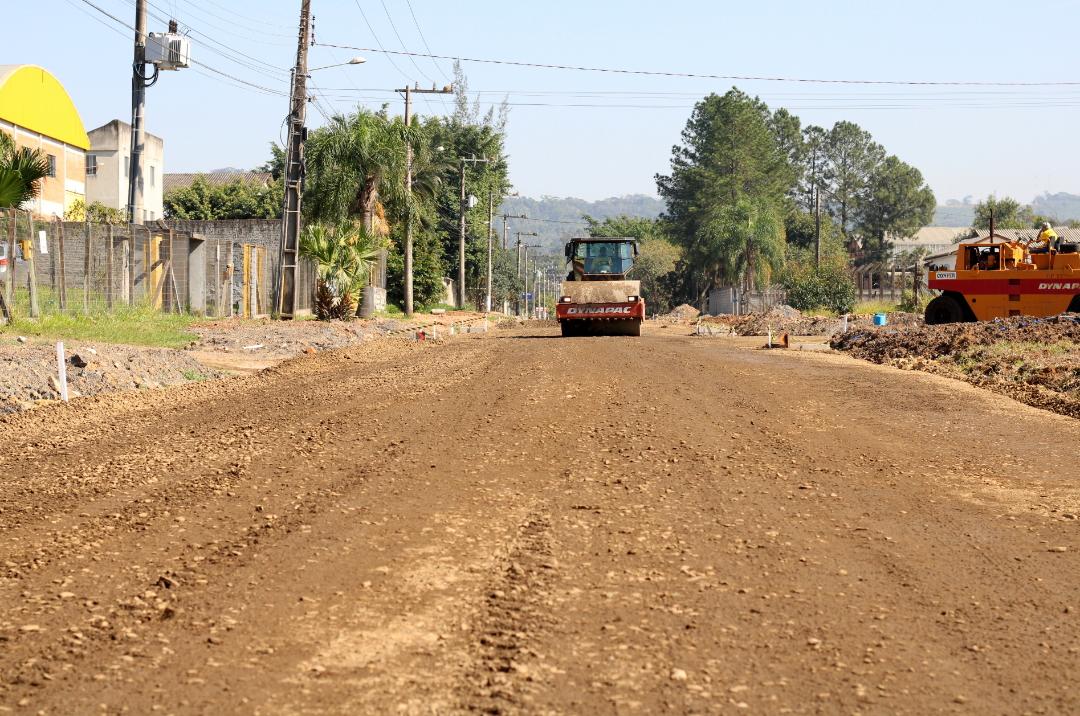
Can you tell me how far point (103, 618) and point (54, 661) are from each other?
527 mm

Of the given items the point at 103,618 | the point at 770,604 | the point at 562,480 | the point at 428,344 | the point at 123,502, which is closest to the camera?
the point at 103,618

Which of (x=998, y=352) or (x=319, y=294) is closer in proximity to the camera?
(x=998, y=352)

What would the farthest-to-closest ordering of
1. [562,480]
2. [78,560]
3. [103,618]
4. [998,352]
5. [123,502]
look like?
[998,352] → [562,480] → [123,502] → [78,560] → [103,618]

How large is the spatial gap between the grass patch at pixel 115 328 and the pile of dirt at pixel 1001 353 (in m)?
14.1

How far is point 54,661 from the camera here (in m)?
4.76

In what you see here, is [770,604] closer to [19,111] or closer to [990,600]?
[990,600]

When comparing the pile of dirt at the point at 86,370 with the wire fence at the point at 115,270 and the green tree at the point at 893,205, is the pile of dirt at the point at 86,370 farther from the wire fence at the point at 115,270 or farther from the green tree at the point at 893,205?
the green tree at the point at 893,205

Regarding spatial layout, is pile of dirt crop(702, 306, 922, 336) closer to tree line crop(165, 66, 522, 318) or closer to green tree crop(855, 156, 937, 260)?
tree line crop(165, 66, 522, 318)

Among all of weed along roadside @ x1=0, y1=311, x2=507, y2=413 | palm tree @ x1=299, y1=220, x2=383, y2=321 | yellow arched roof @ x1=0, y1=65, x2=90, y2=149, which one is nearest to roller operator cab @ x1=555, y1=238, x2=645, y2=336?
weed along roadside @ x1=0, y1=311, x2=507, y2=413

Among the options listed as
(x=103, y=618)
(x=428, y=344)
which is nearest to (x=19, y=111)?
(x=428, y=344)

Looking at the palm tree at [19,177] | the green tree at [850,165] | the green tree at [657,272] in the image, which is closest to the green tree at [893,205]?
the green tree at [850,165]

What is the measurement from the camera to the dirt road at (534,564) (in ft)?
15.0

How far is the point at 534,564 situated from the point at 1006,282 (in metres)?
29.9

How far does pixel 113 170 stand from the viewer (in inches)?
2470
